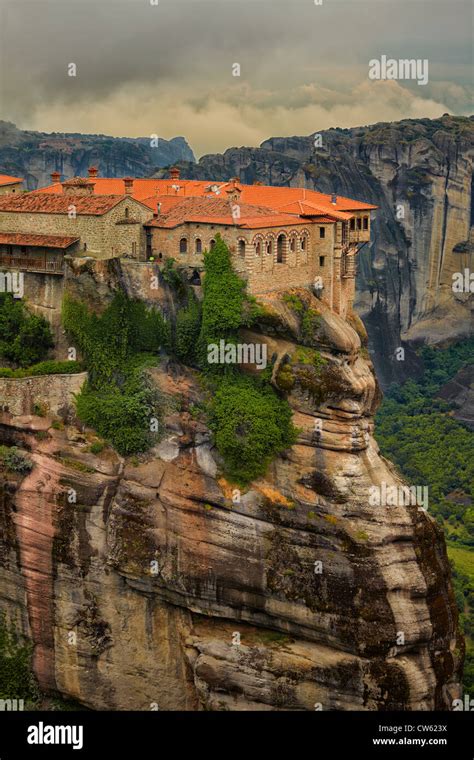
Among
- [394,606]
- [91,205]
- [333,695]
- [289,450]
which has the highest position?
[91,205]

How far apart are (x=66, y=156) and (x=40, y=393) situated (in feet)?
314

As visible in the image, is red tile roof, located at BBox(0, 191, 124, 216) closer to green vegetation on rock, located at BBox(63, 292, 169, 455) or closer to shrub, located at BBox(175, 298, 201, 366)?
green vegetation on rock, located at BBox(63, 292, 169, 455)

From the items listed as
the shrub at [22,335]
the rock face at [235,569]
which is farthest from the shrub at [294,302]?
the shrub at [22,335]

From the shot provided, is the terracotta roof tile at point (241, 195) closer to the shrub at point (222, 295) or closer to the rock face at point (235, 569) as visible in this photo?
the shrub at point (222, 295)

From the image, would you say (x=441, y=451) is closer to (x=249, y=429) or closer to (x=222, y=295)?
(x=249, y=429)

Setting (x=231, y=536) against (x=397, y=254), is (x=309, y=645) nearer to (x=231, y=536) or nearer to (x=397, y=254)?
(x=231, y=536)

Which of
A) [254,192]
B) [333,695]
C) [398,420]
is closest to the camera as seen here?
[333,695]

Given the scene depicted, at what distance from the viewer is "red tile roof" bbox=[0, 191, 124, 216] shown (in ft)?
177

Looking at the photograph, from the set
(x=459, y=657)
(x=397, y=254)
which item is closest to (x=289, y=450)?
(x=459, y=657)

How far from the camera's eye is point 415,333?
368 ft

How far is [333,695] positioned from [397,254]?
64321mm

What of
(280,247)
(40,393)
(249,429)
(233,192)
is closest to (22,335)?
(40,393)

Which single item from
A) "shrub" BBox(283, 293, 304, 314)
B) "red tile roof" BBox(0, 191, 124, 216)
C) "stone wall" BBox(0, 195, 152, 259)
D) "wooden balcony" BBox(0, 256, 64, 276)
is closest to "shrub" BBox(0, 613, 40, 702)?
"wooden balcony" BBox(0, 256, 64, 276)

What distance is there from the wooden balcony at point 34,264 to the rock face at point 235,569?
6.55 m
